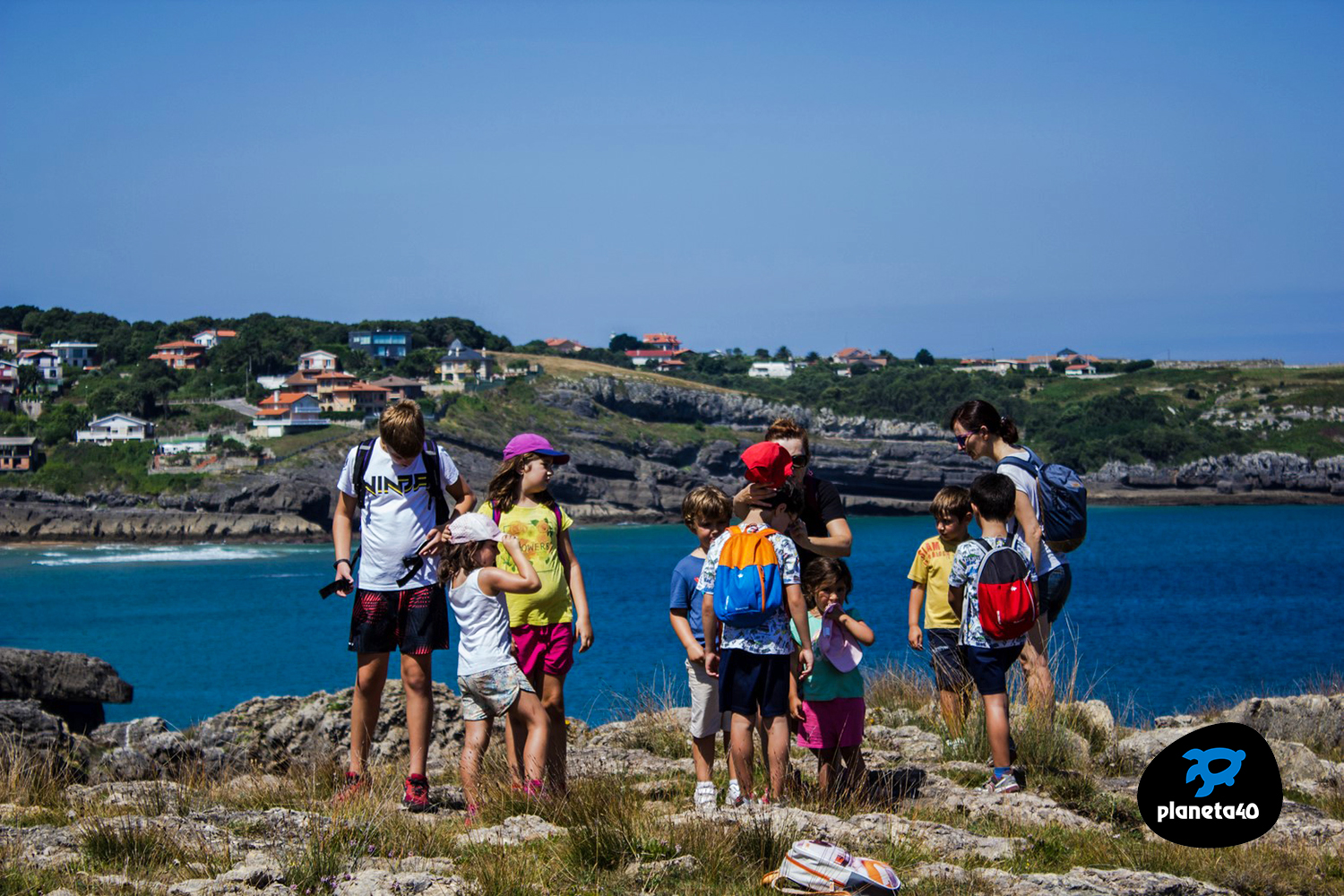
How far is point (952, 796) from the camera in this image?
17.4 feet

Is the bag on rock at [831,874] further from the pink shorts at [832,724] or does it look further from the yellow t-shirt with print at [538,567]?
the yellow t-shirt with print at [538,567]

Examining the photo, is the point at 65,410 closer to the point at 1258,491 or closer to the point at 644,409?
the point at 644,409

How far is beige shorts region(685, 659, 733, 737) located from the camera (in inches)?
206

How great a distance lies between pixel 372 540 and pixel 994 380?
480 feet

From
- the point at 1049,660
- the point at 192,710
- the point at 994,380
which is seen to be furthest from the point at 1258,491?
the point at 1049,660

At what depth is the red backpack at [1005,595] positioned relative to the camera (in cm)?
527

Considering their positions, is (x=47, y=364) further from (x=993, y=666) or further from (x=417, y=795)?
(x=993, y=666)

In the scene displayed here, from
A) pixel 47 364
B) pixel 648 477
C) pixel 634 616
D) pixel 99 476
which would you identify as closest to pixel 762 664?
pixel 634 616

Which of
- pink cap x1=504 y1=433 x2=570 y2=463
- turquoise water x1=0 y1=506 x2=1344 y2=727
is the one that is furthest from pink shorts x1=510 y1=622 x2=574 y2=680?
turquoise water x1=0 y1=506 x2=1344 y2=727

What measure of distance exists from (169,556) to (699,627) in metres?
77.0

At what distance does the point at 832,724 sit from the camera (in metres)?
5.32

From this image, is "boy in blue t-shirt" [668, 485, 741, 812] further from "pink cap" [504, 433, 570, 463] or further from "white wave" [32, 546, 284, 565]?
"white wave" [32, 546, 284, 565]

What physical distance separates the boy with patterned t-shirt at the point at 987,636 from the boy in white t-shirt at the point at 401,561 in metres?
2.44

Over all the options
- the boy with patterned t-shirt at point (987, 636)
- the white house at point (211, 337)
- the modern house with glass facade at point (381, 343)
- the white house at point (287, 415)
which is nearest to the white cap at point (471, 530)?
the boy with patterned t-shirt at point (987, 636)
